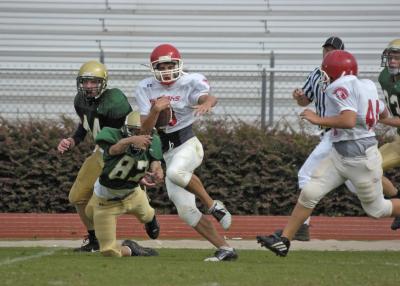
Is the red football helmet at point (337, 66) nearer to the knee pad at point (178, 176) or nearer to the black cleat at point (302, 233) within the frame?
the knee pad at point (178, 176)

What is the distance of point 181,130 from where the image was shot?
823 centimetres

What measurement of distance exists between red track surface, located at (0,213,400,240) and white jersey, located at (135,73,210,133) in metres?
3.13

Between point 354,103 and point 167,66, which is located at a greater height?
point 167,66

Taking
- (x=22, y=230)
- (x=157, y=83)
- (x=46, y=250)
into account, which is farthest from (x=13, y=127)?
(x=157, y=83)

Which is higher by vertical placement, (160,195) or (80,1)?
(80,1)

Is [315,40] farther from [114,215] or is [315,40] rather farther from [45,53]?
[114,215]

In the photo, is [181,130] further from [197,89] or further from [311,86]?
[311,86]

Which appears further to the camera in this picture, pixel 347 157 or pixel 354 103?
pixel 347 157

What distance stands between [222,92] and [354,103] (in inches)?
222

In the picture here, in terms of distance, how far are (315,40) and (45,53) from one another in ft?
14.1

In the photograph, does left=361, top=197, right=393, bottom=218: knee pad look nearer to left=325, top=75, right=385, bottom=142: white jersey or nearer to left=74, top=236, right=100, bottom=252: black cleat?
left=325, top=75, right=385, bottom=142: white jersey

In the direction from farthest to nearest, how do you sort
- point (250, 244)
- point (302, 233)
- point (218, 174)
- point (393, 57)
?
1. point (218, 174)
2. point (250, 244)
3. point (302, 233)
4. point (393, 57)

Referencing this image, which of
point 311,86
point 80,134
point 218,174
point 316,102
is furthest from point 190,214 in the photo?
point 218,174

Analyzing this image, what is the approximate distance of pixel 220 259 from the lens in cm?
776
